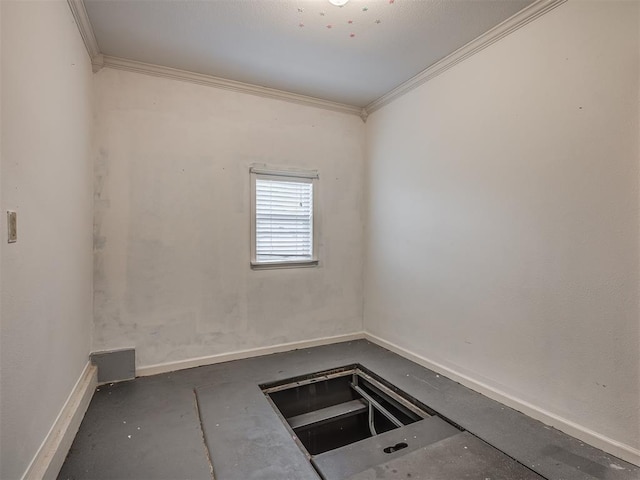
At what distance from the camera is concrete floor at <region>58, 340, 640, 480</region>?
1.63 m

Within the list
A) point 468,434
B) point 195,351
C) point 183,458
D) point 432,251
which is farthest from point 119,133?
point 468,434

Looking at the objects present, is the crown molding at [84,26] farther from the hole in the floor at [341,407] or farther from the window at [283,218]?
the hole in the floor at [341,407]

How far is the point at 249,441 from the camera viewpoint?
6.22 ft

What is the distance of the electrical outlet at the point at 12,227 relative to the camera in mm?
1215

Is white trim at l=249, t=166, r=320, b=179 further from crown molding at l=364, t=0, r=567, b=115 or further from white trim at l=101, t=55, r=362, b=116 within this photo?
crown molding at l=364, t=0, r=567, b=115

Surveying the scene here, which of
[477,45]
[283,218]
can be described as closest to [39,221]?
[283,218]

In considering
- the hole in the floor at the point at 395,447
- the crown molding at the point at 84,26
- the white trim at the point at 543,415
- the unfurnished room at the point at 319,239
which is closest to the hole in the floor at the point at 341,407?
the unfurnished room at the point at 319,239

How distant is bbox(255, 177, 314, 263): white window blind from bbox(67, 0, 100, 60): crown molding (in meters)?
1.57

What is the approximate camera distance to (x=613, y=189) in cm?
175

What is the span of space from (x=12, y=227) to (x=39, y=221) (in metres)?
0.31

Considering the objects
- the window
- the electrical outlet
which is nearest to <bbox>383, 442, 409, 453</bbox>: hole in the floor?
the window

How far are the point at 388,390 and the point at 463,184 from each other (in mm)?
1735

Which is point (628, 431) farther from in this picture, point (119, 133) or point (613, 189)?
point (119, 133)

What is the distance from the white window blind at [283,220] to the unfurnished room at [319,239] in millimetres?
23
